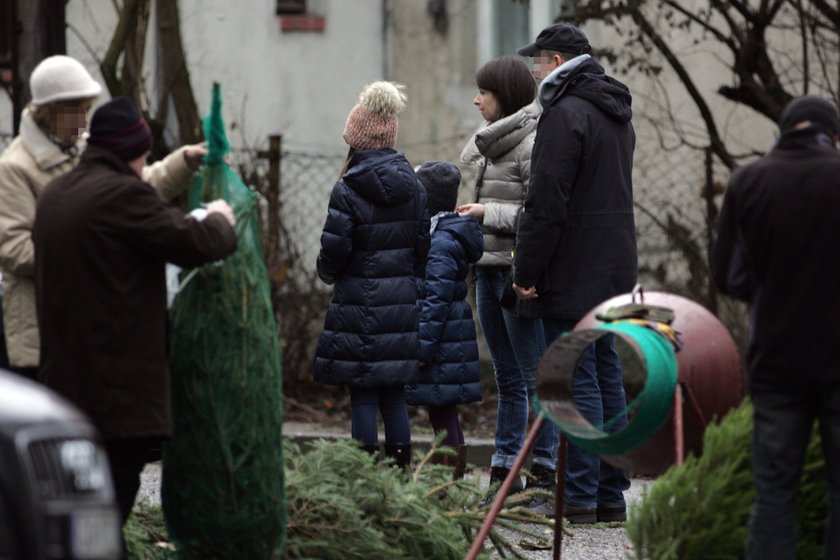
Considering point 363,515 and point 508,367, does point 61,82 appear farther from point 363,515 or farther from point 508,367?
point 508,367

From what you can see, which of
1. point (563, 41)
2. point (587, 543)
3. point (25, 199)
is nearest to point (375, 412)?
point (587, 543)

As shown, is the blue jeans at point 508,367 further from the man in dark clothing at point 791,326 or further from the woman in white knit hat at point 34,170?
the man in dark clothing at point 791,326

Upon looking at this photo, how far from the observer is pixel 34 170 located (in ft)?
18.2

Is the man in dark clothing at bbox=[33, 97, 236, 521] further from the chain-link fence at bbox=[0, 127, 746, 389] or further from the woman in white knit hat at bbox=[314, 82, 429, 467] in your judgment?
the chain-link fence at bbox=[0, 127, 746, 389]

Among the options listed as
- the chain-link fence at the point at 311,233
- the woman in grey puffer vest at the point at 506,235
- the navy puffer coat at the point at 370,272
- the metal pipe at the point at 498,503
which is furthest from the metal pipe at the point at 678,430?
the chain-link fence at the point at 311,233

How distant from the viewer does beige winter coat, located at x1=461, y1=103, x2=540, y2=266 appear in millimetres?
7340

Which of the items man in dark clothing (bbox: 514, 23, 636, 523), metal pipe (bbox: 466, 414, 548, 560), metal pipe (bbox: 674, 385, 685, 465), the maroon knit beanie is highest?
the maroon knit beanie

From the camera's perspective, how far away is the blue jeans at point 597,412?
22.8ft

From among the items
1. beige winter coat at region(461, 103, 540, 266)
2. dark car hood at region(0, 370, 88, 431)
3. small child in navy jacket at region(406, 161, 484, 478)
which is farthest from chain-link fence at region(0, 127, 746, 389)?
dark car hood at region(0, 370, 88, 431)

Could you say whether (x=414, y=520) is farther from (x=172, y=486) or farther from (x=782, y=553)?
(x=782, y=553)

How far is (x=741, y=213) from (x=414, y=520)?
69.5 inches

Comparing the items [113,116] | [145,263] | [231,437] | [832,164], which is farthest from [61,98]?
[832,164]

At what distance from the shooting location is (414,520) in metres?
6.01

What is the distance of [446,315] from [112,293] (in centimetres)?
298
